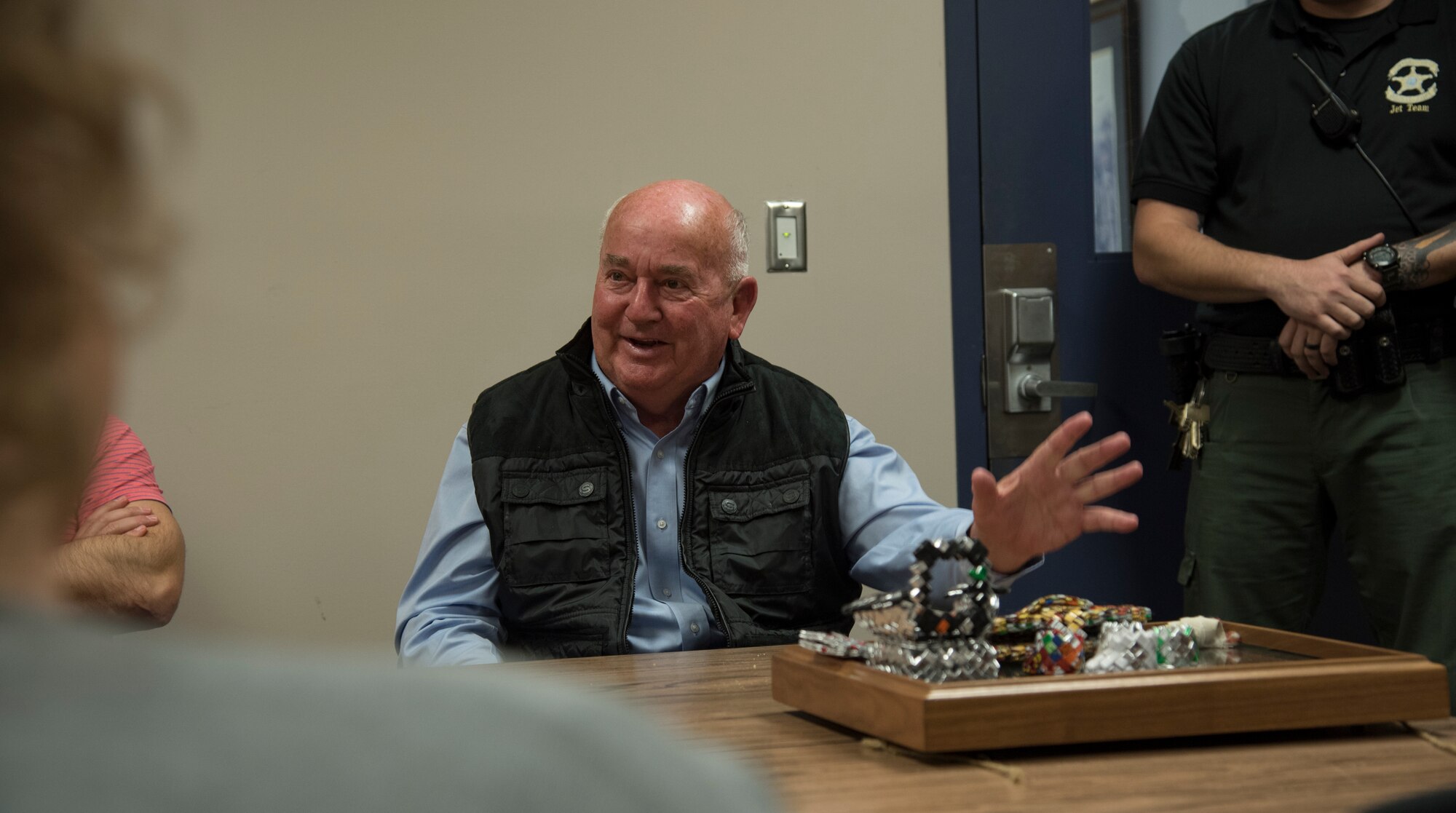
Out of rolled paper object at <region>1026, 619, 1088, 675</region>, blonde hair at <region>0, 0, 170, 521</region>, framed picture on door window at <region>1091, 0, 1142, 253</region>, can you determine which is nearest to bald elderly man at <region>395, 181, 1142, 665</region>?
rolled paper object at <region>1026, 619, 1088, 675</region>

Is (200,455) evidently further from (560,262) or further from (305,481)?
(560,262)

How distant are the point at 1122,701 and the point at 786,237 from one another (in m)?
1.71

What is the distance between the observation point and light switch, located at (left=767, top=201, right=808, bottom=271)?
2.63 meters

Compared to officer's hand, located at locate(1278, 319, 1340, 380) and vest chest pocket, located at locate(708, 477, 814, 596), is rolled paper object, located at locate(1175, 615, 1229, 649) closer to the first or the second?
vest chest pocket, located at locate(708, 477, 814, 596)

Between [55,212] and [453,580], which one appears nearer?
[55,212]

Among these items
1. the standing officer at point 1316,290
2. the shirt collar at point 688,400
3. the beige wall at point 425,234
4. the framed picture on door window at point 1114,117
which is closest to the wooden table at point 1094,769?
the shirt collar at point 688,400

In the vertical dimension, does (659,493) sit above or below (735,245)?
below

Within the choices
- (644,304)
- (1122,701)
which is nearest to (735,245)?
(644,304)

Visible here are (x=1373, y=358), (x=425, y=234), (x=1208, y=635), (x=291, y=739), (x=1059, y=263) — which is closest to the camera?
(x=291, y=739)

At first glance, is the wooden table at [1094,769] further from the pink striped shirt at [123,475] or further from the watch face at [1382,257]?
the pink striped shirt at [123,475]

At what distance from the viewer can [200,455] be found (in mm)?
2428

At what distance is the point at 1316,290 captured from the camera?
213 centimetres

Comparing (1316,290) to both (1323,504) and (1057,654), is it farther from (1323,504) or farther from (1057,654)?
(1057,654)

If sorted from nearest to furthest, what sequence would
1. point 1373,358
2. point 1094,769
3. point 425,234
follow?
point 1094,769 < point 1373,358 < point 425,234
